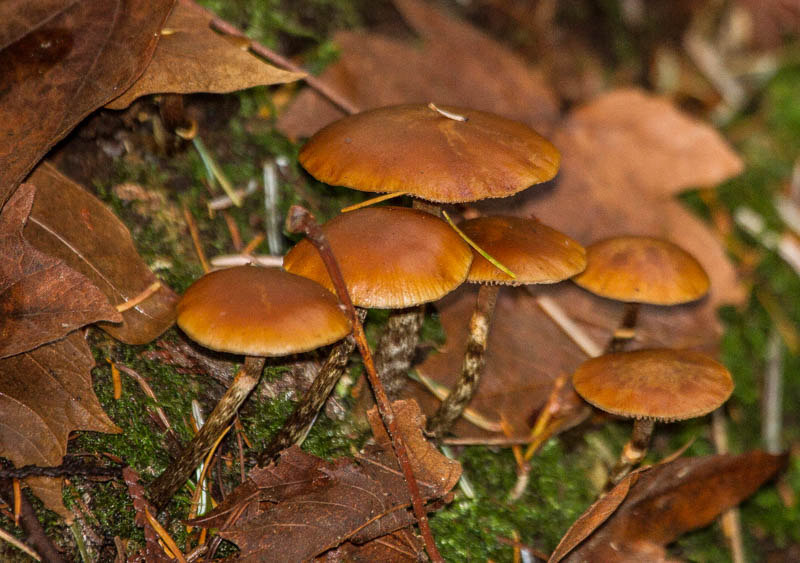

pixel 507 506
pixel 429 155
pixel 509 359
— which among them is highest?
pixel 429 155

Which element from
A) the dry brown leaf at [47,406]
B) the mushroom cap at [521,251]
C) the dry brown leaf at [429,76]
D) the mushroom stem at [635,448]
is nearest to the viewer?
the dry brown leaf at [47,406]

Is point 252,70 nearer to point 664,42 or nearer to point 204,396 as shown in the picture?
point 204,396

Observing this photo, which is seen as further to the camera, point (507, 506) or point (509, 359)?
point (509, 359)

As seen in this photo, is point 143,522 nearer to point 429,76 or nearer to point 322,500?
point 322,500

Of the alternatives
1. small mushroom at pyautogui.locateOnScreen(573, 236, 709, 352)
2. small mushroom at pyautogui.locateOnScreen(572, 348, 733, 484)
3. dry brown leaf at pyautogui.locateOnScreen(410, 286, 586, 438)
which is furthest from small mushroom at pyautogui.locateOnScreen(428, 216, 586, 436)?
small mushroom at pyautogui.locateOnScreen(572, 348, 733, 484)

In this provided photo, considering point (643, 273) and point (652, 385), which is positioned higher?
point (643, 273)

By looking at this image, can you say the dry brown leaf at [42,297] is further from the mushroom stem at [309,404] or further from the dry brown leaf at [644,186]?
the dry brown leaf at [644,186]

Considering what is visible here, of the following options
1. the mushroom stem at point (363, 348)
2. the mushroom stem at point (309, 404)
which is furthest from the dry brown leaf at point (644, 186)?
the mushroom stem at point (363, 348)

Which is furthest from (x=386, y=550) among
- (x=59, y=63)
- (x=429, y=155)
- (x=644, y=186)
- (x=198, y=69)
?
(x=644, y=186)
